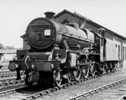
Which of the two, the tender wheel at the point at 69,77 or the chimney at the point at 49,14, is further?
the tender wheel at the point at 69,77

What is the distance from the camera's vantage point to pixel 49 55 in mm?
11320

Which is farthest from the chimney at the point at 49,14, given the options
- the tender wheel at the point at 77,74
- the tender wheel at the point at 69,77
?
the tender wheel at the point at 77,74

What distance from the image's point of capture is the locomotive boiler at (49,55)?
11.1 m

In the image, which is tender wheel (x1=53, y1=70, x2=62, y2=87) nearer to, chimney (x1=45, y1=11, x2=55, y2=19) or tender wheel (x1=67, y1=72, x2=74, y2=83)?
tender wheel (x1=67, y1=72, x2=74, y2=83)

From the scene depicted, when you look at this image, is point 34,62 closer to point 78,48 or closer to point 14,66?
point 14,66

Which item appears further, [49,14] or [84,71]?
[84,71]

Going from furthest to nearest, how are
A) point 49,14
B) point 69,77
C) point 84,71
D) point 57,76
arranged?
point 84,71 → point 69,77 → point 49,14 → point 57,76

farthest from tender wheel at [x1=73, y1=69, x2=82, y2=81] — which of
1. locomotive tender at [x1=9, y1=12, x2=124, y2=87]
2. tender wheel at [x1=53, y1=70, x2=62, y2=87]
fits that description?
tender wheel at [x1=53, y1=70, x2=62, y2=87]

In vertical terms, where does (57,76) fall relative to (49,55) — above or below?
below

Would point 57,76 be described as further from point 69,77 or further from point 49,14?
point 49,14

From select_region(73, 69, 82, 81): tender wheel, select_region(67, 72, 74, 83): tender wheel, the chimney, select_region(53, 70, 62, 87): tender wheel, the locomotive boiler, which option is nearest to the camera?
the locomotive boiler

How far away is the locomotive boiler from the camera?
11.1 metres

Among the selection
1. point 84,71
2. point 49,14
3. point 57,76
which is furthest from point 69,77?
point 49,14

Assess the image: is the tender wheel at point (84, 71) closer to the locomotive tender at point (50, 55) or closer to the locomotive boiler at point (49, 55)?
the locomotive tender at point (50, 55)
